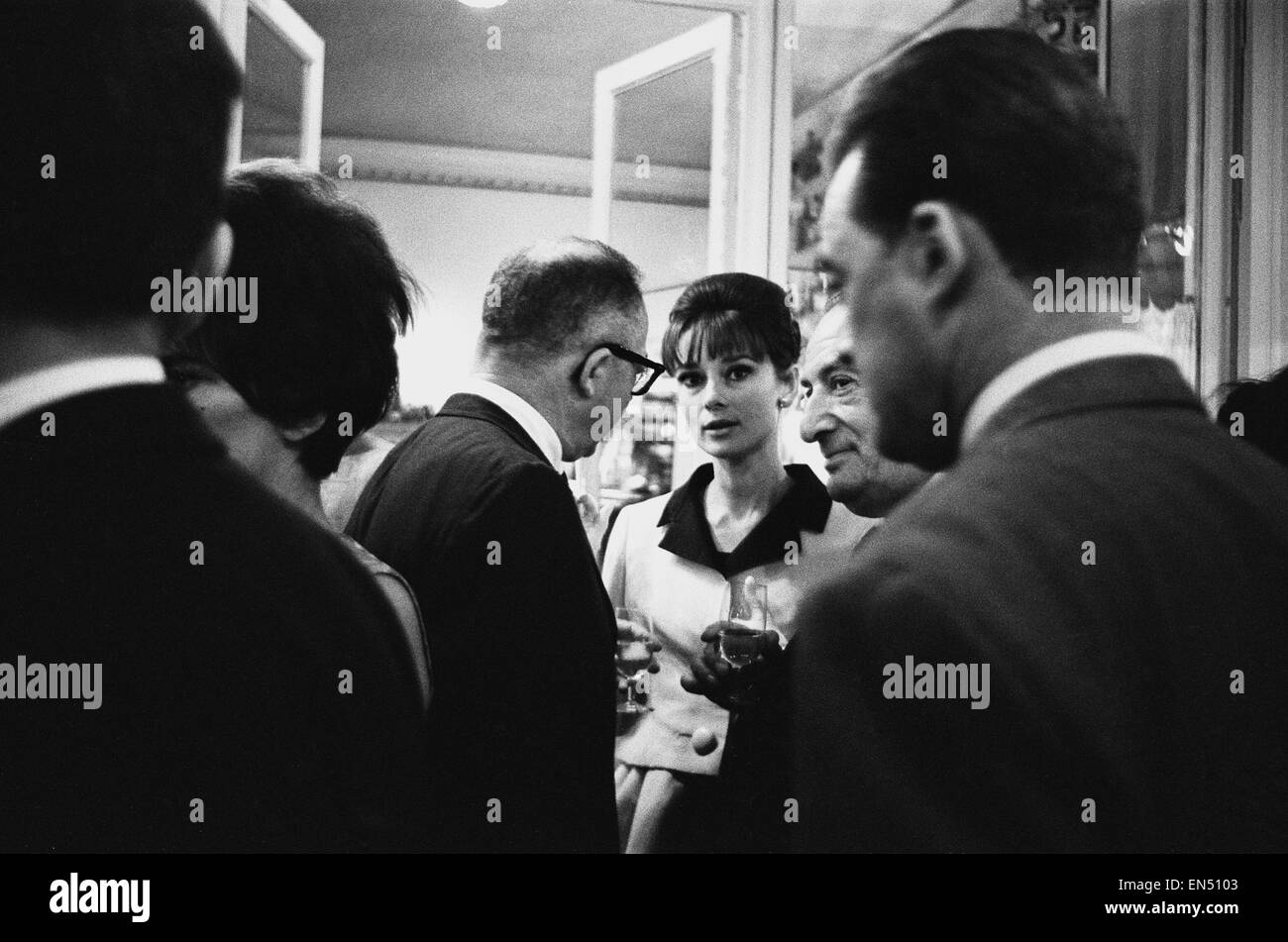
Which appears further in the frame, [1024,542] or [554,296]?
[554,296]

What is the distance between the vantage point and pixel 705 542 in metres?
1.81

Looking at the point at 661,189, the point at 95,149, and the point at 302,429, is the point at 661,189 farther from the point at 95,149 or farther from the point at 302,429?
the point at 95,149

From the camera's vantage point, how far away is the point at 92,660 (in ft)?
5.34

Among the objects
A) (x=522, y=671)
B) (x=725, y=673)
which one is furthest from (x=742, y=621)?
(x=522, y=671)

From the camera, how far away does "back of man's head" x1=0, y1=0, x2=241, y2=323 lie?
1.63 metres

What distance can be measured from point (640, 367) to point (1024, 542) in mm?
613

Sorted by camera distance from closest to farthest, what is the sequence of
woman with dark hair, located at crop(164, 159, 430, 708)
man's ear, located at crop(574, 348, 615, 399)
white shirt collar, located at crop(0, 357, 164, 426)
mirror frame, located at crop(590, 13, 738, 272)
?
white shirt collar, located at crop(0, 357, 164, 426) < woman with dark hair, located at crop(164, 159, 430, 708) < man's ear, located at crop(574, 348, 615, 399) < mirror frame, located at crop(590, 13, 738, 272)

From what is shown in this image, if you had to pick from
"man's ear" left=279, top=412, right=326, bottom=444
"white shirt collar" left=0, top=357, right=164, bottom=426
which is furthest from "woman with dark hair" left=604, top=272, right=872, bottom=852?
"white shirt collar" left=0, top=357, right=164, bottom=426

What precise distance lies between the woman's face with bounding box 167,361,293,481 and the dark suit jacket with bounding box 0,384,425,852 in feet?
0.11

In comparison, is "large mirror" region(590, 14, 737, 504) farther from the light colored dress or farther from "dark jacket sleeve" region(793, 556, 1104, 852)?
"dark jacket sleeve" region(793, 556, 1104, 852)

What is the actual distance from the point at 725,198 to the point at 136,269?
3.04 feet

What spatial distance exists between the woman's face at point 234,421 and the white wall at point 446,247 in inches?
7.9

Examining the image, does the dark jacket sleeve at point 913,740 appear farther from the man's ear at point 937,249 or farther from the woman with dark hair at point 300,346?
the woman with dark hair at point 300,346
